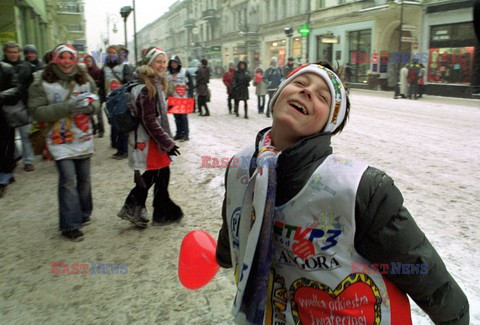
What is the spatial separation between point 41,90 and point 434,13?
72.4 ft

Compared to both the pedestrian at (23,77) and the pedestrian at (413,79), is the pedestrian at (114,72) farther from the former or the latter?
the pedestrian at (413,79)

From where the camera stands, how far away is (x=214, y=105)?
16.8 m

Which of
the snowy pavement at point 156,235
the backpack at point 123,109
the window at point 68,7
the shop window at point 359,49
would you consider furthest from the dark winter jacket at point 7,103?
the window at point 68,7

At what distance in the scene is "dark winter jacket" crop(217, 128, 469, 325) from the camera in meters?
1.20

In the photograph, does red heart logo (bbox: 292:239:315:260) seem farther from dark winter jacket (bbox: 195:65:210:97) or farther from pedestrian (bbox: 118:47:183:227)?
dark winter jacket (bbox: 195:65:210:97)

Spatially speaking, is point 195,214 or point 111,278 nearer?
point 111,278

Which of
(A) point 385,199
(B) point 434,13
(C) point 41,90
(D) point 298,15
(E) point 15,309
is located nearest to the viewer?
(A) point 385,199

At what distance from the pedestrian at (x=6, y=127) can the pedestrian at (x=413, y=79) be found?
1745cm

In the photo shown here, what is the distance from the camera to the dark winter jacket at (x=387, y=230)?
3.92 ft

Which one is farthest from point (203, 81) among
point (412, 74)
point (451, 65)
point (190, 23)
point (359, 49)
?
point (190, 23)

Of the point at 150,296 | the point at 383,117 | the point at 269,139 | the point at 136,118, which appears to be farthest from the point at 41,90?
the point at 383,117

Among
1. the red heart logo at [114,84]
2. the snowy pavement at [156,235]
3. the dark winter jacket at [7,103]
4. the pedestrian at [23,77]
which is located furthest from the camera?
the red heart logo at [114,84]

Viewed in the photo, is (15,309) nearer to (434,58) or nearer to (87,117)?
(87,117)

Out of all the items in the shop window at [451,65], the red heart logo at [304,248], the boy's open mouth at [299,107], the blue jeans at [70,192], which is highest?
the shop window at [451,65]
